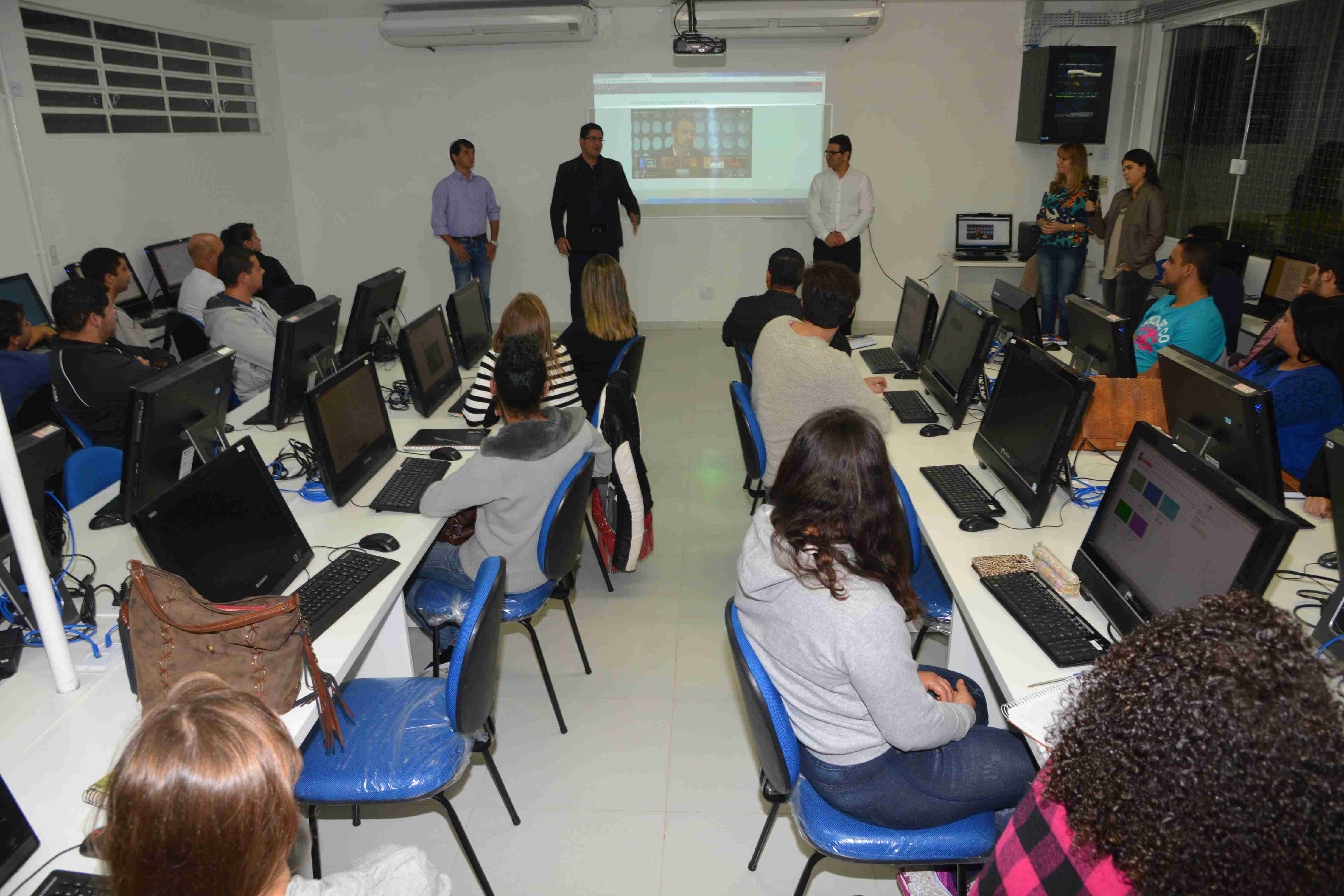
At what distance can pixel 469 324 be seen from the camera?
4285mm

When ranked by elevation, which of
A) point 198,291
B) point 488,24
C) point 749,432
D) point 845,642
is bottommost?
point 749,432

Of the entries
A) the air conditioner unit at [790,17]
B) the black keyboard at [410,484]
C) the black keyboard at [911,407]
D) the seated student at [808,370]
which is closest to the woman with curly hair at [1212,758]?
the seated student at [808,370]

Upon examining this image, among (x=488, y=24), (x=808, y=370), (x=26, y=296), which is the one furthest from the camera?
(x=488, y=24)

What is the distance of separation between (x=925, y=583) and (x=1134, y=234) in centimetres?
459

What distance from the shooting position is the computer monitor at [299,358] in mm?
3213

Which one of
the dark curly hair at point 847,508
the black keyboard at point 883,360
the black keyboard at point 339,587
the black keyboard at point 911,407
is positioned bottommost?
the black keyboard at point 339,587

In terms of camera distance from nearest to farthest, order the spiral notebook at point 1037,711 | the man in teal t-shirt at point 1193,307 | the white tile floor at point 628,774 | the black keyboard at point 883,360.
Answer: the spiral notebook at point 1037,711 → the white tile floor at point 628,774 → the man in teal t-shirt at point 1193,307 → the black keyboard at point 883,360

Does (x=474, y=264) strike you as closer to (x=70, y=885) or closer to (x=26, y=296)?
(x=26, y=296)

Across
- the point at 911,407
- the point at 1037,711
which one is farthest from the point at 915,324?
the point at 1037,711

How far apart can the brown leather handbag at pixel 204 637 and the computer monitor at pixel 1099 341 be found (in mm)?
2594

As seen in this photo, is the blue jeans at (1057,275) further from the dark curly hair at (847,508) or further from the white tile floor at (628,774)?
the dark curly hair at (847,508)

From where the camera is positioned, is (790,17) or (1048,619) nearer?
(1048,619)

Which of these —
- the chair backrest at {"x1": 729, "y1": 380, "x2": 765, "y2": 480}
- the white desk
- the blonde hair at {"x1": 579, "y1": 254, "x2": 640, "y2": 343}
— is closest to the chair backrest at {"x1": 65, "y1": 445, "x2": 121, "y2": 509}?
the white desk

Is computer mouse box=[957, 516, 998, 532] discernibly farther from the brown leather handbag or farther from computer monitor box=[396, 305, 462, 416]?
computer monitor box=[396, 305, 462, 416]
